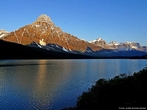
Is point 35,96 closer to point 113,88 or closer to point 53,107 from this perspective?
point 53,107

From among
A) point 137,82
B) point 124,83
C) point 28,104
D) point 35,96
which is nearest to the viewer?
point 137,82

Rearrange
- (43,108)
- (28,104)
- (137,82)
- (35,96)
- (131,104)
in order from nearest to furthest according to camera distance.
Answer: (131,104) < (137,82) < (43,108) < (28,104) < (35,96)

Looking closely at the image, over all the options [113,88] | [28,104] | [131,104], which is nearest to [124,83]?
[113,88]

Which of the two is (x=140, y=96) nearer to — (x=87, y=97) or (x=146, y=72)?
(x=146, y=72)

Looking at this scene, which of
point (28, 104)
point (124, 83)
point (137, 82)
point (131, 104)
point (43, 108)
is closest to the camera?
point (131, 104)

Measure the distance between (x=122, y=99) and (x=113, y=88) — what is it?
213 centimetres

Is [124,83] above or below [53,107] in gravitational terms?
above

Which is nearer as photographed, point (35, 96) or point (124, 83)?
point (124, 83)

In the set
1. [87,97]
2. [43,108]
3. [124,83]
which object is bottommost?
[43,108]

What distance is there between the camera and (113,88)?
97.9 ft

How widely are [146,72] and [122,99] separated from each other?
4635 millimetres

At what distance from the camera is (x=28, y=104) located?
4056cm

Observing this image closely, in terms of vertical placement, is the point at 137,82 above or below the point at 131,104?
above

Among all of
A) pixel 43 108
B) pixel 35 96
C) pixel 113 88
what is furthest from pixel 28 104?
pixel 113 88
